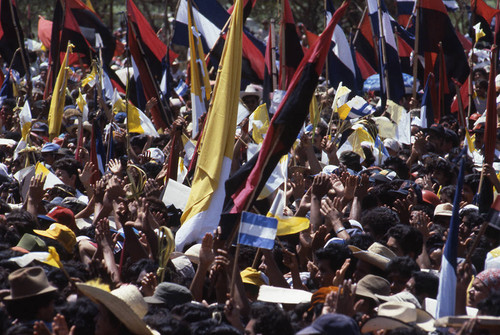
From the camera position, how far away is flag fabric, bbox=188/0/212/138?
9852 millimetres

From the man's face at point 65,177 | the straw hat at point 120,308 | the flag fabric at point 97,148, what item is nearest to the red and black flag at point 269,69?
the flag fabric at point 97,148

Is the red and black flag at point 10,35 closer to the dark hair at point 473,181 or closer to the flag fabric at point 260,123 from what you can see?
the flag fabric at point 260,123

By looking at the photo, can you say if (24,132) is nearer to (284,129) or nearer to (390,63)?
(390,63)

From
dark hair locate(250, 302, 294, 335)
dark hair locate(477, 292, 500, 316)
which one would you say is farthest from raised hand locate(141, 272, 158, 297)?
dark hair locate(477, 292, 500, 316)

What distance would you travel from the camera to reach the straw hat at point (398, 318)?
4.47 m

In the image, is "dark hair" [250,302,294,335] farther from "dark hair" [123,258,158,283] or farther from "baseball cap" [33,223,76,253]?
"baseball cap" [33,223,76,253]

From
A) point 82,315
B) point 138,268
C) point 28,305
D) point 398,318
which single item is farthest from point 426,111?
point 28,305

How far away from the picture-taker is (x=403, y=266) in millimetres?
5633

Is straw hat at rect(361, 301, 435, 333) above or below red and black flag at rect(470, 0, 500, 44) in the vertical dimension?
below

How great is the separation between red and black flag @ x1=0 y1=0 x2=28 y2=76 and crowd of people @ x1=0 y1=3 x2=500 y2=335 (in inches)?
148

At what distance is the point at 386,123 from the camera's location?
10844 millimetres

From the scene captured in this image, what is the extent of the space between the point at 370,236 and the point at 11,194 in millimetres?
4095

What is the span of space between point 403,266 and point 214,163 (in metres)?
1.95

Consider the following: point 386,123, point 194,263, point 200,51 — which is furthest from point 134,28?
point 194,263
